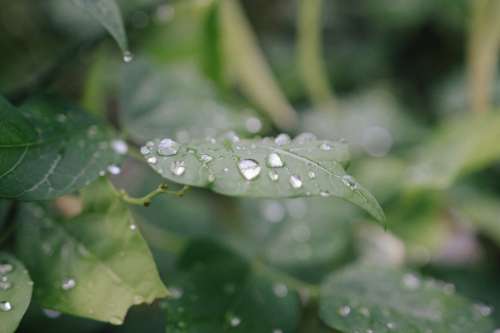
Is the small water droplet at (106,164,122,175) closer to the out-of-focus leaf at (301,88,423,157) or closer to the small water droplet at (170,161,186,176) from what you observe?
the small water droplet at (170,161,186,176)

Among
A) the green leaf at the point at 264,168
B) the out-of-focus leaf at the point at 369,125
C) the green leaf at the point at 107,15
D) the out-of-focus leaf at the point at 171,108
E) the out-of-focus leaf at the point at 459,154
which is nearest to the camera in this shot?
the green leaf at the point at 264,168

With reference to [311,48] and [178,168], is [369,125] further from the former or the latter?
[178,168]

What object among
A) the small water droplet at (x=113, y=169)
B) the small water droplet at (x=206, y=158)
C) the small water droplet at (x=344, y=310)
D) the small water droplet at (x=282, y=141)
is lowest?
the small water droplet at (x=113, y=169)

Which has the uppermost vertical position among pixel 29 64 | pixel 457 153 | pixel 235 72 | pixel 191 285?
pixel 457 153

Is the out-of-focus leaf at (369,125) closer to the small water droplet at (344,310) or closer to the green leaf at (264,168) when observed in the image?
the small water droplet at (344,310)

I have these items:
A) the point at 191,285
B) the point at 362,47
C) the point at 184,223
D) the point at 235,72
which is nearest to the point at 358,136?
the point at 235,72

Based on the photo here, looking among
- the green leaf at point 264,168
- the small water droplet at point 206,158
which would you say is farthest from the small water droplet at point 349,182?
the small water droplet at point 206,158

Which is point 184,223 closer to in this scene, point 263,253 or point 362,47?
point 263,253
